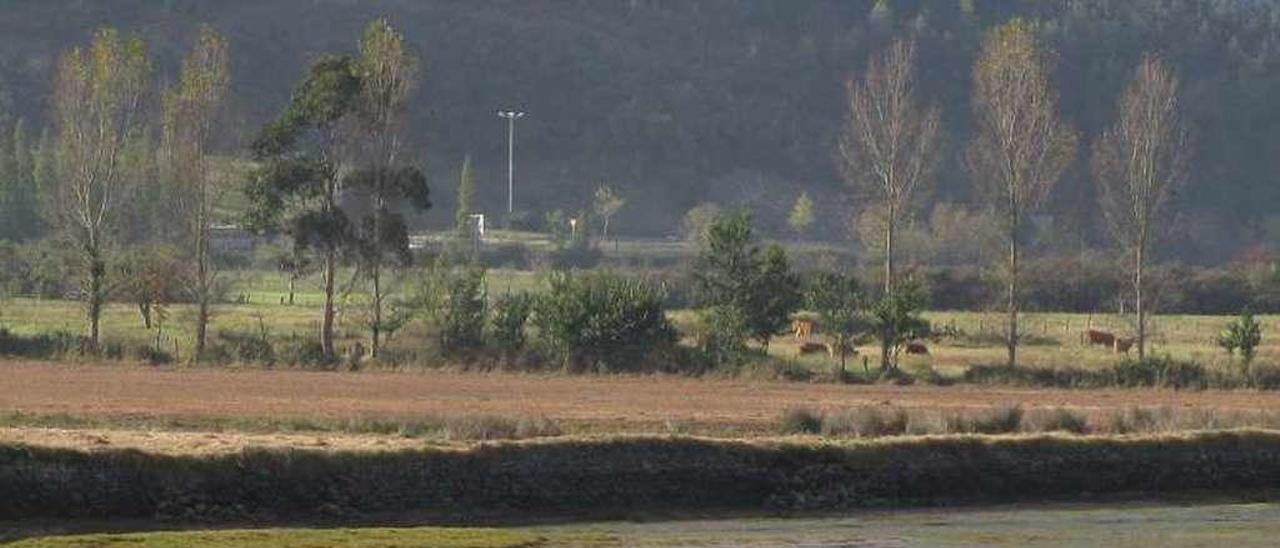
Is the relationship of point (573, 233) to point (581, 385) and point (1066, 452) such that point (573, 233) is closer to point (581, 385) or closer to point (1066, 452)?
point (581, 385)

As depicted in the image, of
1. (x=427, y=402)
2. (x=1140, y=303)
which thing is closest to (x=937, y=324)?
(x=1140, y=303)

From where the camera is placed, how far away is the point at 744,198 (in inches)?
7136

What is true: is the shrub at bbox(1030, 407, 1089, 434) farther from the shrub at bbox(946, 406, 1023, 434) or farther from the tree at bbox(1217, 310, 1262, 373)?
the tree at bbox(1217, 310, 1262, 373)

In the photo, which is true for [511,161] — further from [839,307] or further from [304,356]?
[304,356]

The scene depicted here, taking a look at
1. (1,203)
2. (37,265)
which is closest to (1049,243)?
(1,203)

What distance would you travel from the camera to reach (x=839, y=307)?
66.9 metres

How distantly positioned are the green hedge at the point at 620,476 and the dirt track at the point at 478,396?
7631 mm

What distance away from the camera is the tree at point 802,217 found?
16888 centimetres

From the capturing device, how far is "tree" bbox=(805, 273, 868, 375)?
6681 centimetres

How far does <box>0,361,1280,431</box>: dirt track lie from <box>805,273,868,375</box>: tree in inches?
272

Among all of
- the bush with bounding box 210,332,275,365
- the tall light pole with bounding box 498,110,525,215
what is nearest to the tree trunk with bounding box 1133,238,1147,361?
the bush with bounding box 210,332,275,365

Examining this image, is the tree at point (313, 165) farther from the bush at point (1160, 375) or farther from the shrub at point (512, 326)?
the bush at point (1160, 375)

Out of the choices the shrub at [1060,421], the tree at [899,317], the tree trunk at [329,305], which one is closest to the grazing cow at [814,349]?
the tree at [899,317]

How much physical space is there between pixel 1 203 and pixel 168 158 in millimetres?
52973
